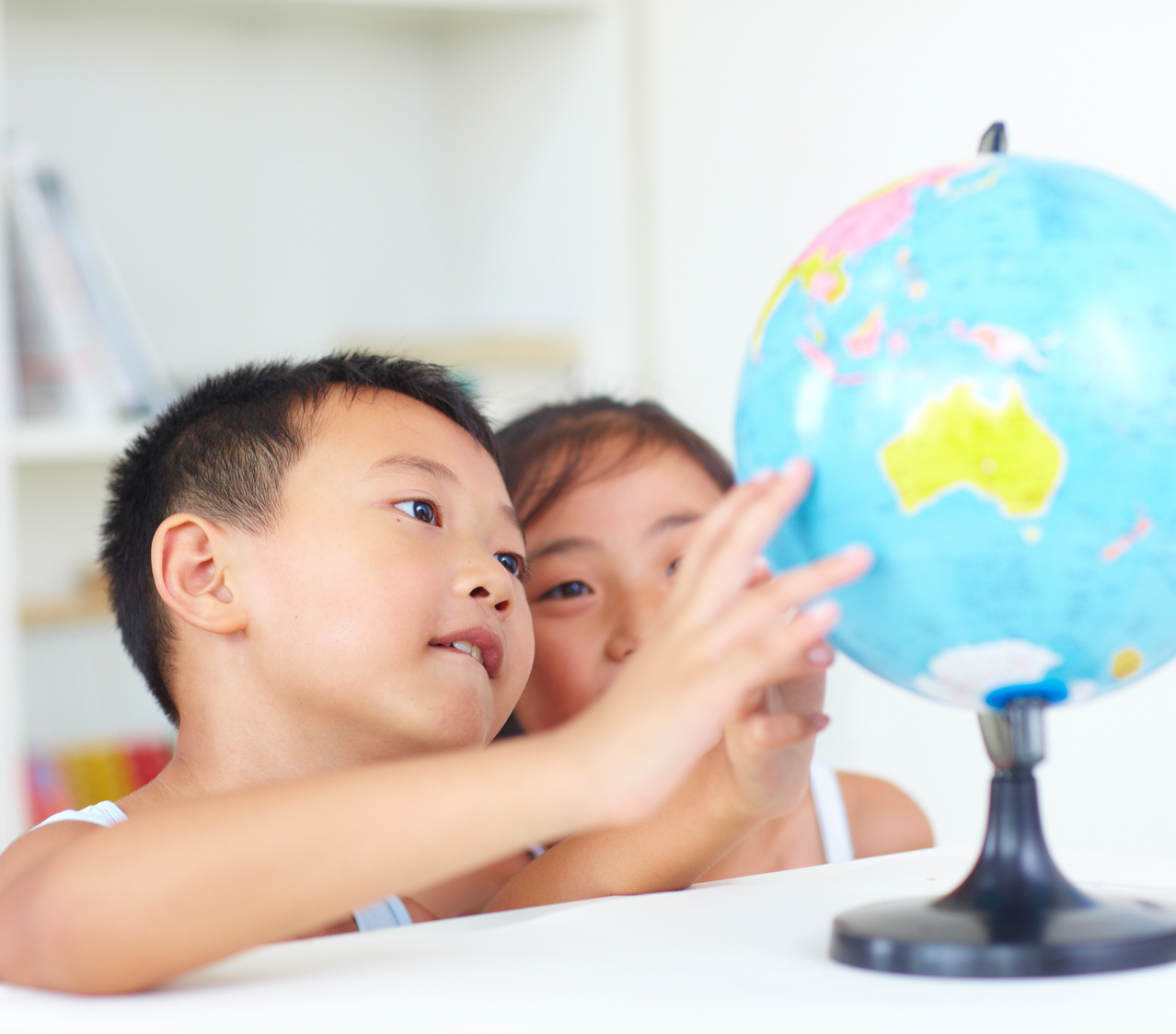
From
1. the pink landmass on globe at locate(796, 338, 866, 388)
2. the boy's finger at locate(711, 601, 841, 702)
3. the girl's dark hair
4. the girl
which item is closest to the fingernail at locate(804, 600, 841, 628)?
the boy's finger at locate(711, 601, 841, 702)

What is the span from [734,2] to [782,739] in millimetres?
1971

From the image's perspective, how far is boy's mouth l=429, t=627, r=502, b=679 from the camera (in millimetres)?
1143

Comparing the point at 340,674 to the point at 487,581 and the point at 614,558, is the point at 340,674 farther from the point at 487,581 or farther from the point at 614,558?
the point at 614,558

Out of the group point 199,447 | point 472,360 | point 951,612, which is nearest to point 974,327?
point 951,612

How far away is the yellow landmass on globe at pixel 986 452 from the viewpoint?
29.1 inches

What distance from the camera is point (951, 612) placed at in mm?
771

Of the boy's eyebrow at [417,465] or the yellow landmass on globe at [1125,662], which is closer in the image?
the yellow landmass on globe at [1125,662]

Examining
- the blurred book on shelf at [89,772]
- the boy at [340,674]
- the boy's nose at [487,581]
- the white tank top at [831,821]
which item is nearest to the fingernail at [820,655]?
the boy at [340,674]

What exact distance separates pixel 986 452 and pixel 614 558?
2.42 ft

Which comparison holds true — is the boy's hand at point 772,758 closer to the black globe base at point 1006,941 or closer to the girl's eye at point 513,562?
the black globe base at point 1006,941

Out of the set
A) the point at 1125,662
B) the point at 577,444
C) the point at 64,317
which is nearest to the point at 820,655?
the point at 1125,662

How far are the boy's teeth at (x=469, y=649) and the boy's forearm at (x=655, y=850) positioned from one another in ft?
0.56

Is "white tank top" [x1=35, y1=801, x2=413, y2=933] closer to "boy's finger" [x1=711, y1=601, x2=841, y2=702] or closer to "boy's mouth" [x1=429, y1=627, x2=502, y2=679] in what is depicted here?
"boy's mouth" [x1=429, y1=627, x2=502, y2=679]

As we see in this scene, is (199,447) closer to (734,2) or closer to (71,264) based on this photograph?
(71,264)
